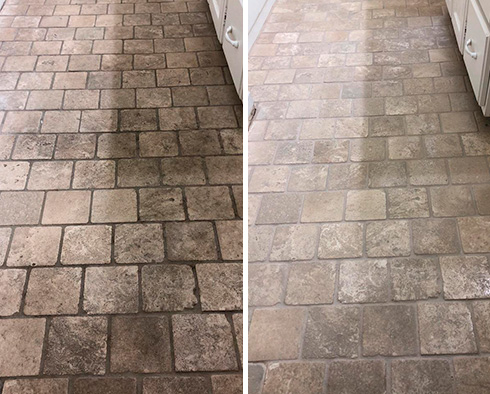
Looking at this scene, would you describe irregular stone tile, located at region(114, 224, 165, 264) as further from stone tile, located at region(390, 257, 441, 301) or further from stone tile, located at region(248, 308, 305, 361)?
stone tile, located at region(390, 257, 441, 301)

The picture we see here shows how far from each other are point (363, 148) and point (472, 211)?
0.55 m

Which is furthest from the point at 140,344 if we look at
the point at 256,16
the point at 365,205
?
the point at 256,16

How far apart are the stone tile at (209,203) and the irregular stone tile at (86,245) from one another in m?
0.31

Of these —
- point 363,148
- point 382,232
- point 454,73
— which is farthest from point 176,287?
point 454,73

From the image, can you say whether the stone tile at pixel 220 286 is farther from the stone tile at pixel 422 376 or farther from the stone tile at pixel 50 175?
the stone tile at pixel 50 175

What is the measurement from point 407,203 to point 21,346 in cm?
136

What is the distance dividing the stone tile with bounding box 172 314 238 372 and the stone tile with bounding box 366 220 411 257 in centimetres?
57

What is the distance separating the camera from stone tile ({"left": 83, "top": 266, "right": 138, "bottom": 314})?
1763 millimetres

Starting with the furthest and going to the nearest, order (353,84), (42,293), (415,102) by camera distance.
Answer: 1. (353,84)
2. (415,102)
3. (42,293)

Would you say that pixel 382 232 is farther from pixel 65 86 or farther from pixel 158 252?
pixel 65 86

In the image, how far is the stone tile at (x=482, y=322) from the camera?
1.62 metres

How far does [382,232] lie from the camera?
2023 mm

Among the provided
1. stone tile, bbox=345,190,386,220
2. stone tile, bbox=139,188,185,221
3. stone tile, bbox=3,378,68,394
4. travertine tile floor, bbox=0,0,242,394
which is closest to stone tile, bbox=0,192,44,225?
travertine tile floor, bbox=0,0,242,394

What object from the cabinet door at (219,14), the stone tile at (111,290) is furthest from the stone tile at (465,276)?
the cabinet door at (219,14)
